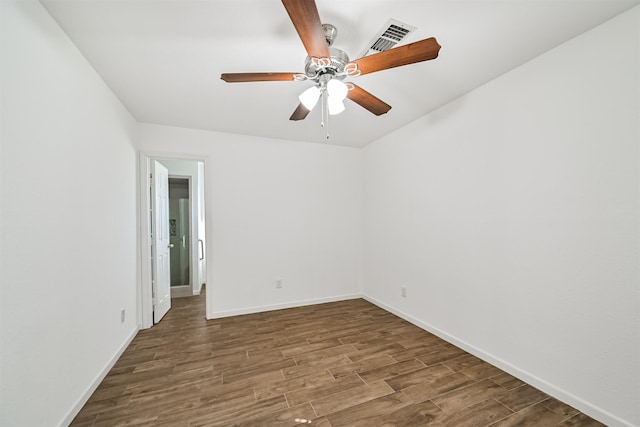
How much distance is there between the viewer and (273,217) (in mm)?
3664

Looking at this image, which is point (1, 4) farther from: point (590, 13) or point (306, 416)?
point (590, 13)

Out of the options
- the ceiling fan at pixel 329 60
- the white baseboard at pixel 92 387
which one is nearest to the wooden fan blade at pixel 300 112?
the ceiling fan at pixel 329 60

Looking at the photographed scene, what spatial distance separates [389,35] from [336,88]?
546 millimetres

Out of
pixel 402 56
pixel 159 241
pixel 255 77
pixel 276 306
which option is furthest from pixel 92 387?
pixel 402 56

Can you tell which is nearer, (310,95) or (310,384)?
(310,95)

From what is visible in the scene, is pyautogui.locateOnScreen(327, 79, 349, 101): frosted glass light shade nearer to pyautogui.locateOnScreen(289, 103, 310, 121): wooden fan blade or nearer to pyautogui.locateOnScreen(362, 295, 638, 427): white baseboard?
pyautogui.locateOnScreen(289, 103, 310, 121): wooden fan blade

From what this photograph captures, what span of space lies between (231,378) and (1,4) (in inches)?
101

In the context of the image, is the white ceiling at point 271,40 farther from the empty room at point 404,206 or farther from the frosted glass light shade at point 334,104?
the frosted glass light shade at point 334,104

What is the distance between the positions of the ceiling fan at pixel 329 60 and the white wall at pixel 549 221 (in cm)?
119

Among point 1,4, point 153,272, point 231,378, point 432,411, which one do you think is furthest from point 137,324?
point 432,411

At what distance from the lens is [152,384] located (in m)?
1.99

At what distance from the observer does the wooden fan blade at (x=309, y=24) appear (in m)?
1.05

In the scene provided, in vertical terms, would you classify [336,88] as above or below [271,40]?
below

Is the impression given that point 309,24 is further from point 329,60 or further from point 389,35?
point 389,35
